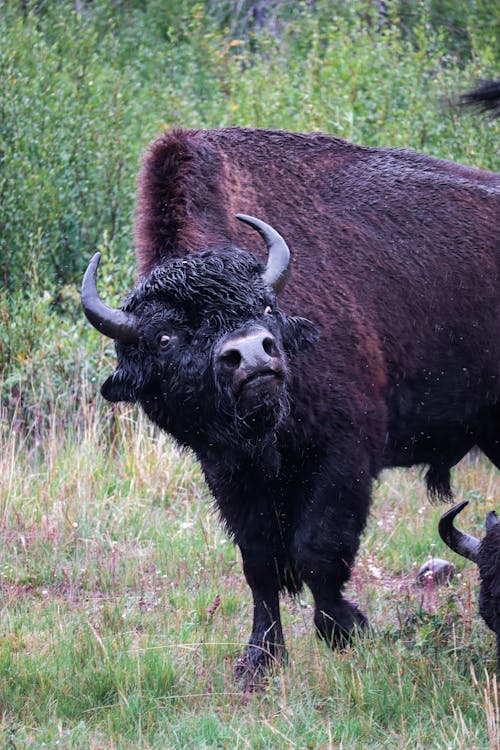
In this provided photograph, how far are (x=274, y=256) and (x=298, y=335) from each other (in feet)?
1.21

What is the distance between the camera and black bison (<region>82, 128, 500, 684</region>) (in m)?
4.66

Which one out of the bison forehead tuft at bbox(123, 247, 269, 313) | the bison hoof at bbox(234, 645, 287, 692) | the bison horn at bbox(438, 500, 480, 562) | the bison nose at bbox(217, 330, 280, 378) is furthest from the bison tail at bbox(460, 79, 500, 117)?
the bison hoof at bbox(234, 645, 287, 692)

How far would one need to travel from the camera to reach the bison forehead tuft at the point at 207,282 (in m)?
4.59

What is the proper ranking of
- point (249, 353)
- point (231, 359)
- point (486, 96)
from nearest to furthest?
point (249, 353)
point (231, 359)
point (486, 96)

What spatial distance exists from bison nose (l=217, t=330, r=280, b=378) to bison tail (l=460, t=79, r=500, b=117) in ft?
12.8

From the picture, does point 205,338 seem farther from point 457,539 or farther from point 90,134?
point 90,134

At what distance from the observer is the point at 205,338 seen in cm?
456

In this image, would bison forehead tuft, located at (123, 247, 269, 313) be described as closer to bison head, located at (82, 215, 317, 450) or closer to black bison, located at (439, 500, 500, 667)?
bison head, located at (82, 215, 317, 450)

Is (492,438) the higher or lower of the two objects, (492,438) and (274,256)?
the lower

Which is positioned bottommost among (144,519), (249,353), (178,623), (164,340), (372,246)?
(144,519)

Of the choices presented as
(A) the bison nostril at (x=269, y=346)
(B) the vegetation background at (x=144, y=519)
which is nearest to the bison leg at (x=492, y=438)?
(B) the vegetation background at (x=144, y=519)

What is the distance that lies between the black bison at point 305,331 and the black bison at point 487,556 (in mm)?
502

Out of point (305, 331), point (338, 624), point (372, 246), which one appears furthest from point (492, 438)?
point (305, 331)

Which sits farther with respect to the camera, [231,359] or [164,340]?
[164,340]
